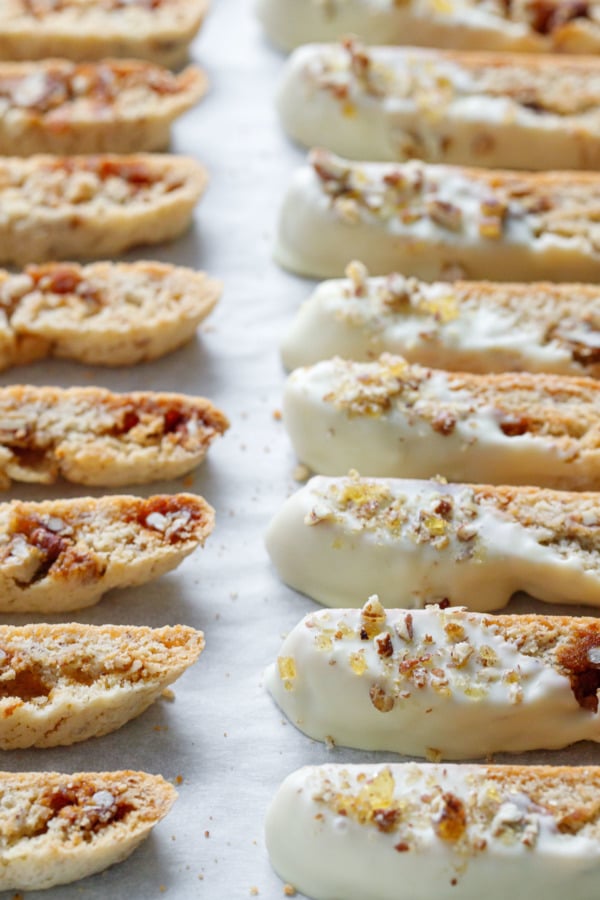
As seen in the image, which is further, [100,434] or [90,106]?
[90,106]

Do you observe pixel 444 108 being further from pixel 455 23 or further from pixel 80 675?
pixel 80 675

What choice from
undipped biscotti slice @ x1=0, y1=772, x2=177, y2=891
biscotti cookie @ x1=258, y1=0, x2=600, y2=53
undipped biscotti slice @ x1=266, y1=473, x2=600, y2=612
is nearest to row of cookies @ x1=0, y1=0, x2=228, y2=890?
undipped biscotti slice @ x1=0, y1=772, x2=177, y2=891

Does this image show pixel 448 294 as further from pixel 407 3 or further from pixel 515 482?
pixel 407 3

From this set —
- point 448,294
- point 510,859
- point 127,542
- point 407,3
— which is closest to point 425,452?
point 448,294

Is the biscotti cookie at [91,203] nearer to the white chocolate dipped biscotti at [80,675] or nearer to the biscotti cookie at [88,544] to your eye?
the biscotti cookie at [88,544]

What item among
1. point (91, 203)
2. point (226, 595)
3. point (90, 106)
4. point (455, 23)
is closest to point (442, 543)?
point (226, 595)

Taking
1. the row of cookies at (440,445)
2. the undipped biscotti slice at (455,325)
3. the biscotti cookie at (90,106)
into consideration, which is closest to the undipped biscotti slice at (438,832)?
the row of cookies at (440,445)
